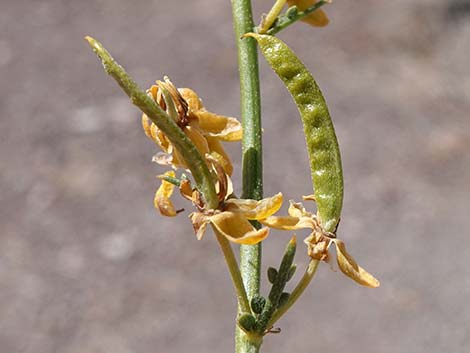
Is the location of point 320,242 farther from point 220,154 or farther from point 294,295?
point 220,154

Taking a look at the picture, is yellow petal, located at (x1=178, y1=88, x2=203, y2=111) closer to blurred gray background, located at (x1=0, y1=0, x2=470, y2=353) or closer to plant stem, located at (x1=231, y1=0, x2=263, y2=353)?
plant stem, located at (x1=231, y1=0, x2=263, y2=353)

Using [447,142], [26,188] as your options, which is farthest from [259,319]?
[447,142]

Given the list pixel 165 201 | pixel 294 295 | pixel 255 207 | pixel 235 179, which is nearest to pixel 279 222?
pixel 255 207

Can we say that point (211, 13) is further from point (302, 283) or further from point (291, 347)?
point (302, 283)

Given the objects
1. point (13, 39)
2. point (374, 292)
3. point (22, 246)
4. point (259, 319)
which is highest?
point (259, 319)

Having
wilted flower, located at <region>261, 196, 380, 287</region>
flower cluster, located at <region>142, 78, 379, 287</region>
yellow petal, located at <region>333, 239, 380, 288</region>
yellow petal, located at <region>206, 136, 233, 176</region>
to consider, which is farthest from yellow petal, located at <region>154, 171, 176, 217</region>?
yellow petal, located at <region>333, 239, 380, 288</region>
